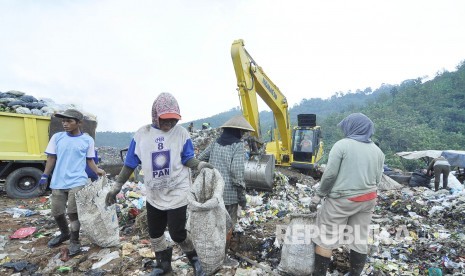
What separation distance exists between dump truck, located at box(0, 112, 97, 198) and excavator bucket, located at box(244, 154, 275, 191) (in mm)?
4465

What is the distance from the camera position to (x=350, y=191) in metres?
2.40

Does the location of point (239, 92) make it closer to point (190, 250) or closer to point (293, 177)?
point (293, 177)

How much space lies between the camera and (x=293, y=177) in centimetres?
805

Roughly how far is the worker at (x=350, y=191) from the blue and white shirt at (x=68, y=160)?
8.53ft

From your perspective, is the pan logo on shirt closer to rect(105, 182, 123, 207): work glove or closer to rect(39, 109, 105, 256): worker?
rect(105, 182, 123, 207): work glove

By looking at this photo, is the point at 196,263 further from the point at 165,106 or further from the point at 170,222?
the point at 165,106

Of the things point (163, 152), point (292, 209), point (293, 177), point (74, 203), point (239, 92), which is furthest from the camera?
point (293, 177)

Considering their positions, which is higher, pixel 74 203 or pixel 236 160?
pixel 236 160

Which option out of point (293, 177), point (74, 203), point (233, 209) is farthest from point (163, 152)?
point (293, 177)

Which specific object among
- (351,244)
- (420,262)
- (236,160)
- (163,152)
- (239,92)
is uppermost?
(239,92)

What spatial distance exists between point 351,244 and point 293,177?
559 cm

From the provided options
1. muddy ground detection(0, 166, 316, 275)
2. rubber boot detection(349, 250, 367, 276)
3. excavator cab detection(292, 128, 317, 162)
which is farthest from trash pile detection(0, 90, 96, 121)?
rubber boot detection(349, 250, 367, 276)

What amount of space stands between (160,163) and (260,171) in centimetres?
380

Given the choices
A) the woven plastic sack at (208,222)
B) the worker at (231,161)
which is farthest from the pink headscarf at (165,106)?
the worker at (231,161)
